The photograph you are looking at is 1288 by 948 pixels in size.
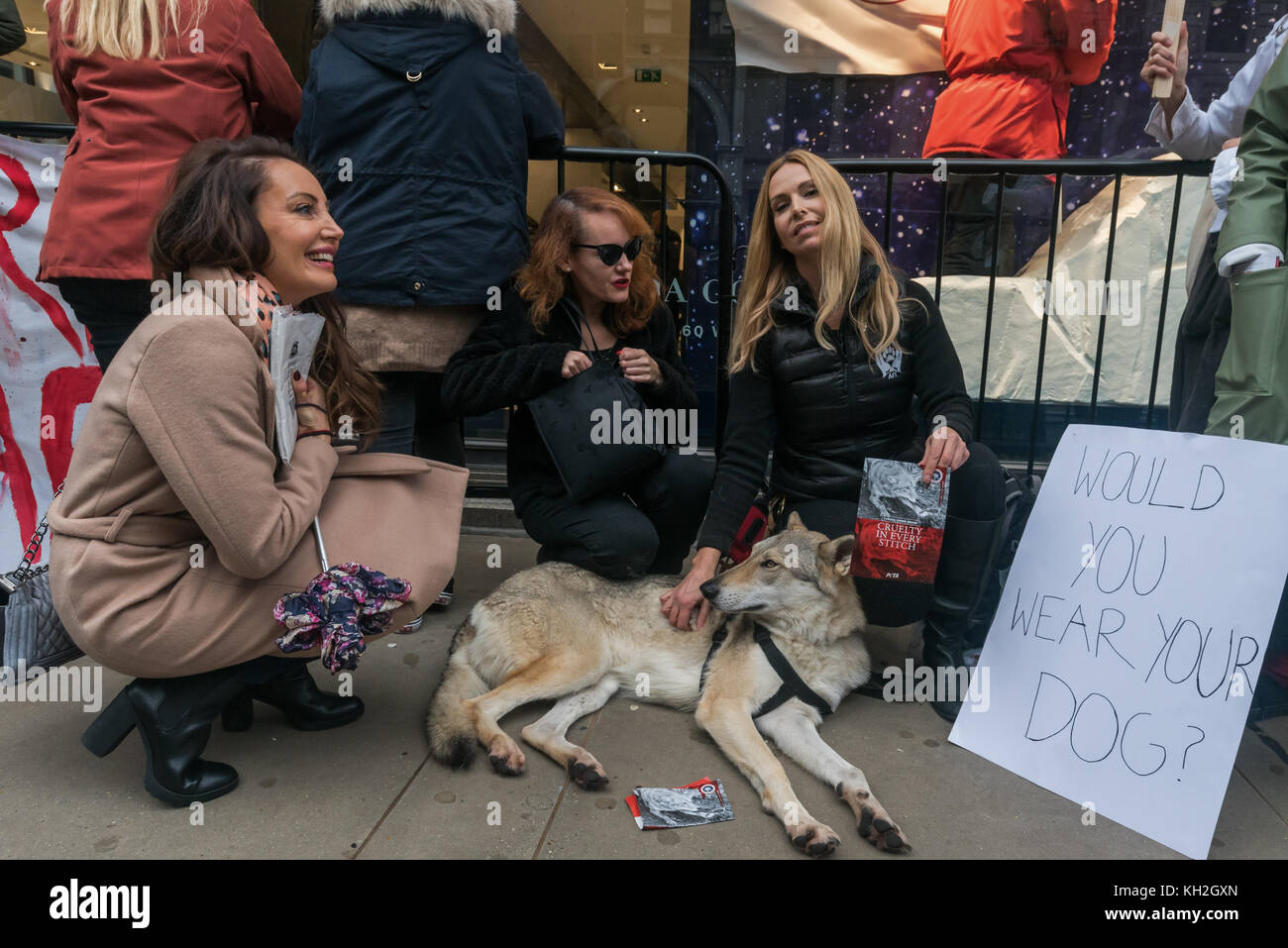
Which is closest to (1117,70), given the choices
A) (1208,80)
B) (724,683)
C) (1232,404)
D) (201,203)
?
(1208,80)

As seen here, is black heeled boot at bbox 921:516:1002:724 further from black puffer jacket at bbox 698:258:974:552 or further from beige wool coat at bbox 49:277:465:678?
beige wool coat at bbox 49:277:465:678

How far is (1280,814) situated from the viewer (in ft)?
7.23

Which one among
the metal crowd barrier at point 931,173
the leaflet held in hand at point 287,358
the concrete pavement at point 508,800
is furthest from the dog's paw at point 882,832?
the metal crowd barrier at point 931,173

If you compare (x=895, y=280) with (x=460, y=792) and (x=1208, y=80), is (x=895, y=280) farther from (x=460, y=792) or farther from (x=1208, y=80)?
(x=1208, y=80)

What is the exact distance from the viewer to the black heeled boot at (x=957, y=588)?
9.39 ft

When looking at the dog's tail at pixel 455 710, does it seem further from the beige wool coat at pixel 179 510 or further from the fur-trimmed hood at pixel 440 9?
the fur-trimmed hood at pixel 440 9

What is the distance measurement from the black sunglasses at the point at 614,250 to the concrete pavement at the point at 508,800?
1.82 metres

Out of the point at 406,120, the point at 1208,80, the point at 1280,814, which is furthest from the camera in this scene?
the point at 1208,80

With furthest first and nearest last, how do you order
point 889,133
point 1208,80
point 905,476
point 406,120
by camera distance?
point 889,133, point 1208,80, point 406,120, point 905,476

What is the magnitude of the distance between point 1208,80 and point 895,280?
4238 mm

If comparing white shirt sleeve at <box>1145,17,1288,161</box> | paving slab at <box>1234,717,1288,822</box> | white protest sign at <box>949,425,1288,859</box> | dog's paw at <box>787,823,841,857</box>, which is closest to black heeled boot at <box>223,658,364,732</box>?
dog's paw at <box>787,823,841,857</box>

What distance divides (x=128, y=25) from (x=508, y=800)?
3046 millimetres

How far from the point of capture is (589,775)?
233 cm

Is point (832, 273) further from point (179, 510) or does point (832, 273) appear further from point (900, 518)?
point (179, 510)
